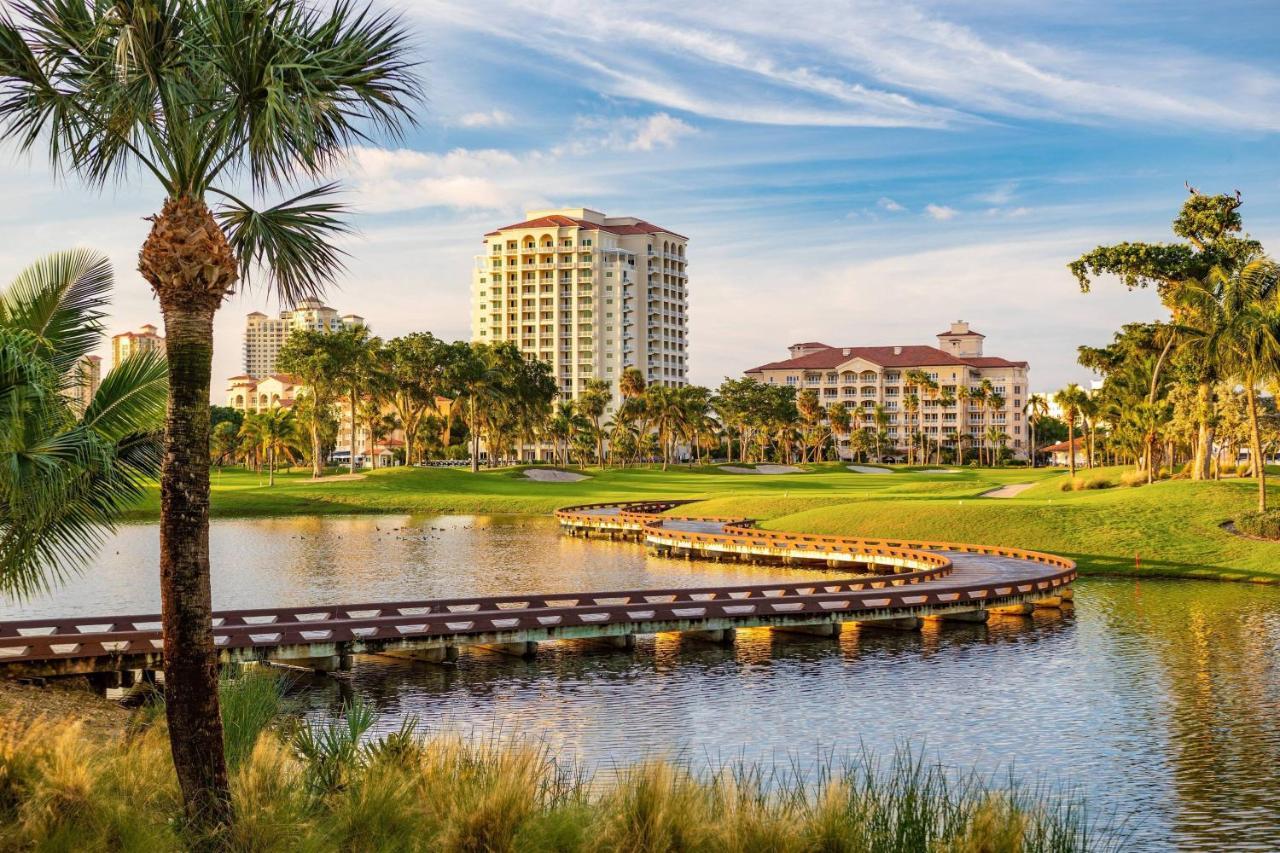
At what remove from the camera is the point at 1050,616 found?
39750 millimetres

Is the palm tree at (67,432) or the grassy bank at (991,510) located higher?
the palm tree at (67,432)

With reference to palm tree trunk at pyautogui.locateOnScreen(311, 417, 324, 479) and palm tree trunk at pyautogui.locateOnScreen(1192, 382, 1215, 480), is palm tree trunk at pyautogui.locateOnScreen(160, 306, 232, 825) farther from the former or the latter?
palm tree trunk at pyautogui.locateOnScreen(311, 417, 324, 479)

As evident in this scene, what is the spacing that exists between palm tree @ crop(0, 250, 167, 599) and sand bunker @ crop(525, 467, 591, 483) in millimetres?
111191

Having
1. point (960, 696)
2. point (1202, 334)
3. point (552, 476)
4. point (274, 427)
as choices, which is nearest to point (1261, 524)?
point (1202, 334)

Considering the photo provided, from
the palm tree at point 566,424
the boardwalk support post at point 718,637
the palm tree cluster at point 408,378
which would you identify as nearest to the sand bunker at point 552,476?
the palm tree cluster at point 408,378

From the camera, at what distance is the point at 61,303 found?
18109 millimetres

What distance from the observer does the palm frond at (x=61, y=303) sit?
58.6 feet

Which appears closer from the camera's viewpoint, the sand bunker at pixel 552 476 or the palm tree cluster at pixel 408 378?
the palm tree cluster at pixel 408 378

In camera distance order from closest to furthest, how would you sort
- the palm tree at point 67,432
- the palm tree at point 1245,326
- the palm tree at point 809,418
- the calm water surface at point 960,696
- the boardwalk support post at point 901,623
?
the palm tree at point 67,432 → the calm water surface at point 960,696 → the boardwalk support post at point 901,623 → the palm tree at point 1245,326 → the palm tree at point 809,418

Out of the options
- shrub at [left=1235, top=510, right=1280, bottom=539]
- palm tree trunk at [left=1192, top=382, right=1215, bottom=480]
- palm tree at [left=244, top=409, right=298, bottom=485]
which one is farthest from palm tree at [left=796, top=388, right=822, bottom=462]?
shrub at [left=1235, top=510, right=1280, bottom=539]

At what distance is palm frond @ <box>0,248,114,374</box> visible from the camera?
17.9 m

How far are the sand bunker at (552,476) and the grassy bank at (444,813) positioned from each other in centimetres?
11505

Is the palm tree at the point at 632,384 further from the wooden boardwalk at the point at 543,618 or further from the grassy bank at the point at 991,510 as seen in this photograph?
the wooden boardwalk at the point at 543,618

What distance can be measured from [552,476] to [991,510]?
7819 cm
